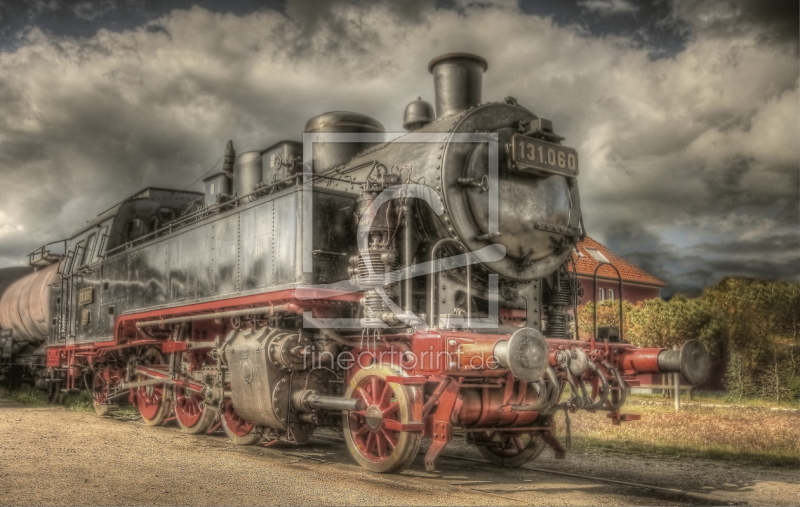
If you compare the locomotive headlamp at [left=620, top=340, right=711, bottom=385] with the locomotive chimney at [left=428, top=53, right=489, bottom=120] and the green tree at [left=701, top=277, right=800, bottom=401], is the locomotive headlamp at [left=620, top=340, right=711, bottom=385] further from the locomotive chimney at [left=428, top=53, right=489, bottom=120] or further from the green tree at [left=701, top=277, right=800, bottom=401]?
the green tree at [left=701, top=277, right=800, bottom=401]

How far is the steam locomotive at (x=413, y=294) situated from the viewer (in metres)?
6.00

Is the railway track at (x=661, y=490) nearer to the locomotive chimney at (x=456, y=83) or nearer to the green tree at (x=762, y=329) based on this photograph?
the locomotive chimney at (x=456, y=83)

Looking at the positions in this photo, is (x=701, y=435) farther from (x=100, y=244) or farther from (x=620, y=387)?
(x=100, y=244)

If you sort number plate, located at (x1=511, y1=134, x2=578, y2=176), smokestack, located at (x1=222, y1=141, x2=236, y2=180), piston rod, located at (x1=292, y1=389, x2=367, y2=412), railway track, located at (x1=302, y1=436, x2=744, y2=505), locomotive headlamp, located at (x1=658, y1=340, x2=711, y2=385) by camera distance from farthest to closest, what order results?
smokestack, located at (x1=222, y1=141, x2=236, y2=180)
number plate, located at (x1=511, y1=134, x2=578, y2=176)
piston rod, located at (x1=292, y1=389, x2=367, y2=412)
locomotive headlamp, located at (x1=658, y1=340, x2=711, y2=385)
railway track, located at (x1=302, y1=436, x2=744, y2=505)

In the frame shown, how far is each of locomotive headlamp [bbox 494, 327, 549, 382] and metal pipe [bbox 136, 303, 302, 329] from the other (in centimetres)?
229

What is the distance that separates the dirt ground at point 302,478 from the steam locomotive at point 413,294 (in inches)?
14.1

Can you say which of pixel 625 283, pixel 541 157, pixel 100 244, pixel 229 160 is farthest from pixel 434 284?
pixel 625 283

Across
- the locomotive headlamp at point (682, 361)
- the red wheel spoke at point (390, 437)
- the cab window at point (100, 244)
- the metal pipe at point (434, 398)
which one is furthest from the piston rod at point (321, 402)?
the cab window at point (100, 244)

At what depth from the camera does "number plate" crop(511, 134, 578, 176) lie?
6.73 m

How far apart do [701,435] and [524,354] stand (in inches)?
218

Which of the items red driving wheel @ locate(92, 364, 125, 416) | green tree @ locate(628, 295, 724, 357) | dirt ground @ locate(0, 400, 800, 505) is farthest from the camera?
green tree @ locate(628, 295, 724, 357)

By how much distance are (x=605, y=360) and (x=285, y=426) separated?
3.07 meters

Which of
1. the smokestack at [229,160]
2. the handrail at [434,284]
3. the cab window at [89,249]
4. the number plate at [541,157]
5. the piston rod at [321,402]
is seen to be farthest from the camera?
the cab window at [89,249]

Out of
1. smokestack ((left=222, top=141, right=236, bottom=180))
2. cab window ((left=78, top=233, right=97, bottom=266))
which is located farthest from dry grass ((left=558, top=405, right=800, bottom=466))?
cab window ((left=78, top=233, right=97, bottom=266))
